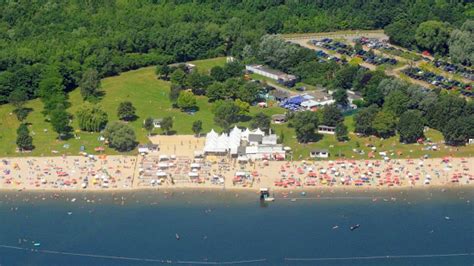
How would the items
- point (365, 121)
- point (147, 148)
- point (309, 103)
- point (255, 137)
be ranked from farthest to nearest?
point (309, 103) < point (365, 121) < point (255, 137) < point (147, 148)

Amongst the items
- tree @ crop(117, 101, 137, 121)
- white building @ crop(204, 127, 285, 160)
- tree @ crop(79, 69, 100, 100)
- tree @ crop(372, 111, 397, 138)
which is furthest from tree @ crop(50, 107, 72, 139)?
tree @ crop(372, 111, 397, 138)

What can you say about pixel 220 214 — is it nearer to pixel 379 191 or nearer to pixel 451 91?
pixel 379 191

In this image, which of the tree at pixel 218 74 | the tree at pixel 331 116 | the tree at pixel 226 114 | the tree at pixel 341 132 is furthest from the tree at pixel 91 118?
the tree at pixel 341 132

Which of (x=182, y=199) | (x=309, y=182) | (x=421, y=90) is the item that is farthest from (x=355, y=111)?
(x=182, y=199)

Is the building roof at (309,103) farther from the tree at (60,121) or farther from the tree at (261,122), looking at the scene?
the tree at (60,121)

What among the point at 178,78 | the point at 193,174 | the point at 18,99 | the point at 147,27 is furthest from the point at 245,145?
the point at 147,27

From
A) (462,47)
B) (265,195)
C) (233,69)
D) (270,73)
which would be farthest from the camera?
(462,47)

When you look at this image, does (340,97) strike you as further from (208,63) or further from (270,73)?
(208,63)
